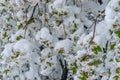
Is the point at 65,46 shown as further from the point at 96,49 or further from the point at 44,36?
the point at 96,49

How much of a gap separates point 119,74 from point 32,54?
1.01m

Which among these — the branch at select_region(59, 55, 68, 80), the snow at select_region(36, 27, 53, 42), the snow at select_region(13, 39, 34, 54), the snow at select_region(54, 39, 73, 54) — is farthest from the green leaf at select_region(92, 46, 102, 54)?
the branch at select_region(59, 55, 68, 80)

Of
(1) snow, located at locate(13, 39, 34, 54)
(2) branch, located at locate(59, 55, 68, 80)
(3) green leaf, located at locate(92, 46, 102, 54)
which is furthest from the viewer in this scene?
(2) branch, located at locate(59, 55, 68, 80)

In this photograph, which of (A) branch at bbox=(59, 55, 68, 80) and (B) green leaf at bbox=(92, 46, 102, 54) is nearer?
(B) green leaf at bbox=(92, 46, 102, 54)

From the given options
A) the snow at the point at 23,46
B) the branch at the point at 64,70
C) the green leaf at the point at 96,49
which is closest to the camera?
the green leaf at the point at 96,49

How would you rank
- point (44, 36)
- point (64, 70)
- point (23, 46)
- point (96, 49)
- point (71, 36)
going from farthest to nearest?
point (64, 70), point (23, 46), point (44, 36), point (71, 36), point (96, 49)

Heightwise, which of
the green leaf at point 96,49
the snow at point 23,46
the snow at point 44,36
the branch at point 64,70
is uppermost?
the snow at point 44,36

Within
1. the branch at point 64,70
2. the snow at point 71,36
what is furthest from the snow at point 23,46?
the branch at point 64,70

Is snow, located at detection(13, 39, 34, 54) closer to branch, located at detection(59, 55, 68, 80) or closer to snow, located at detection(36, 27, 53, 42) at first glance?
snow, located at detection(36, 27, 53, 42)

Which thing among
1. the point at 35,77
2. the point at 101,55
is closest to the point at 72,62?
the point at 101,55

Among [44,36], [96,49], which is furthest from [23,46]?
[96,49]

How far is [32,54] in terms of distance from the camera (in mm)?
3072

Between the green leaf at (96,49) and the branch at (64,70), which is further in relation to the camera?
the branch at (64,70)

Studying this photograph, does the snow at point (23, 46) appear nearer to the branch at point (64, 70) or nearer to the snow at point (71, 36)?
the snow at point (71, 36)
